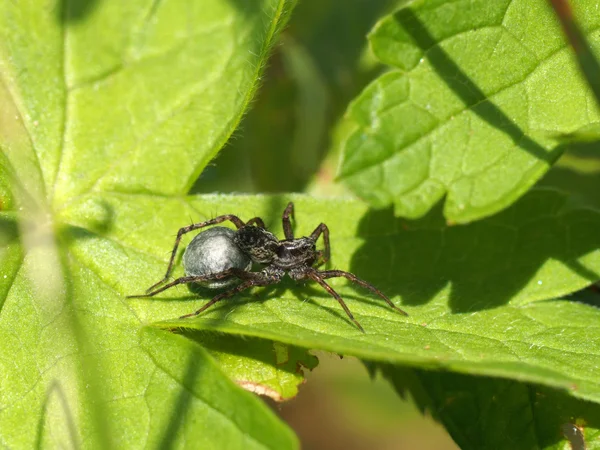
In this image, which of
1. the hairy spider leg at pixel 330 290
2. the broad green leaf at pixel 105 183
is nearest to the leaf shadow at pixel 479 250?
the hairy spider leg at pixel 330 290

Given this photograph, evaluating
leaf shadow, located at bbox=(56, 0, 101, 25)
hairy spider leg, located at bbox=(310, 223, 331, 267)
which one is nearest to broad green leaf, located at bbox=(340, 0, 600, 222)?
hairy spider leg, located at bbox=(310, 223, 331, 267)

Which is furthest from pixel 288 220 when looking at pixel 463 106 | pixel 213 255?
pixel 463 106

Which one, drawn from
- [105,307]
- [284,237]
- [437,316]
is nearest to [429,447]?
[284,237]

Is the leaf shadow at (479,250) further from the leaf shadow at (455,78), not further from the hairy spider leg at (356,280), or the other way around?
the leaf shadow at (455,78)

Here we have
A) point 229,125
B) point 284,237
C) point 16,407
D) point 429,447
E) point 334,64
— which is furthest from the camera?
point 429,447

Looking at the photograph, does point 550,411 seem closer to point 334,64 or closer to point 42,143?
point 42,143

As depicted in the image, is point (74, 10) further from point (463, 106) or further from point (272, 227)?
point (463, 106)
